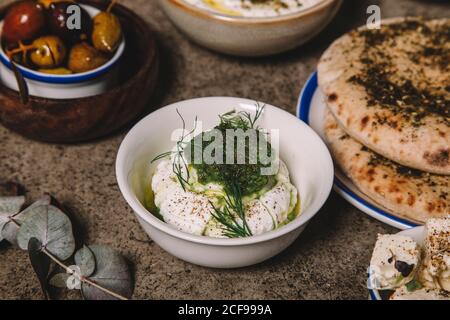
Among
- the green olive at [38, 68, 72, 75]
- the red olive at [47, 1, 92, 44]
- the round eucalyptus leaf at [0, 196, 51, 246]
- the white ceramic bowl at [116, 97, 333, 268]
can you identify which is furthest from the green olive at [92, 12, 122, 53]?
the round eucalyptus leaf at [0, 196, 51, 246]

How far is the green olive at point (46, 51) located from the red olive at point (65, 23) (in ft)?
0.20

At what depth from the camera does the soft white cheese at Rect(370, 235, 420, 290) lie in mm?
1318

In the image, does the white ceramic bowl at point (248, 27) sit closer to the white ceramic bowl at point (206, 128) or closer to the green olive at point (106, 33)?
the green olive at point (106, 33)

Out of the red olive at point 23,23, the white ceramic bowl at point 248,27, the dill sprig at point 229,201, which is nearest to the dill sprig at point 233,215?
the dill sprig at point 229,201

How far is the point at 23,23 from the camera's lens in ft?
5.94

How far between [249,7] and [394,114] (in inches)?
27.4

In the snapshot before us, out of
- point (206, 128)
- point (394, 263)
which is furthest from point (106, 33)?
point (394, 263)

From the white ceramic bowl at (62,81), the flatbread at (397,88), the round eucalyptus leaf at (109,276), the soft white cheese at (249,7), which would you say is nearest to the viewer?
the round eucalyptus leaf at (109,276)

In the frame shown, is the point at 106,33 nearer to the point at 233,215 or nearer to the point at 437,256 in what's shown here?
the point at 233,215

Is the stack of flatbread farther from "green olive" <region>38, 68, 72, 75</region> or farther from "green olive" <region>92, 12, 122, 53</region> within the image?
"green olive" <region>38, 68, 72, 75</region>

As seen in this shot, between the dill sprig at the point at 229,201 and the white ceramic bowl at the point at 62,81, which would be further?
the white ceramic bowl at the point at 62,81

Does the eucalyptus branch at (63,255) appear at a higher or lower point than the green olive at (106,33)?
lower

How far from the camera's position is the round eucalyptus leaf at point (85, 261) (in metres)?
1.45
